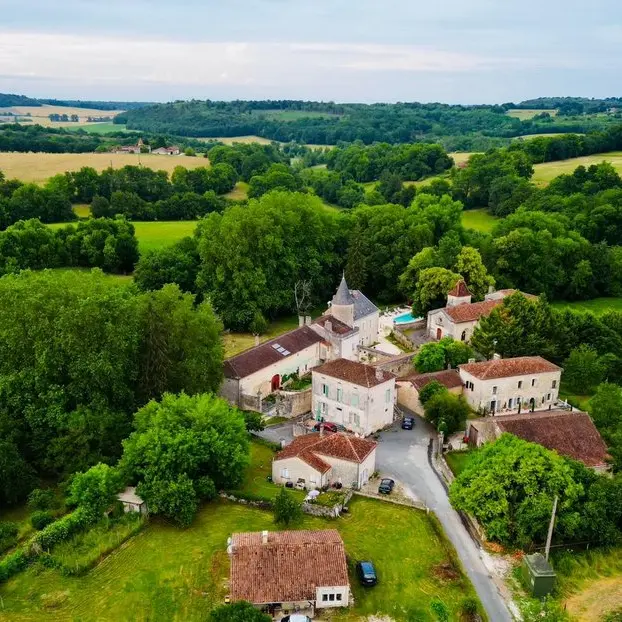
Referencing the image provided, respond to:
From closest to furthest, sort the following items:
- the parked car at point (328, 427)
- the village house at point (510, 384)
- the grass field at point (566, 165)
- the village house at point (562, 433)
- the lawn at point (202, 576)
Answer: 1. the lawn at point (202, 576)
2. the village house at point (562, 433)
3. the parked car at point (328, 427)
4. the village house at point (510, 384)
5. the grass field at point (566, 165)

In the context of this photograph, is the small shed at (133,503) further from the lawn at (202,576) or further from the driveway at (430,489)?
the driveway at (430,489)

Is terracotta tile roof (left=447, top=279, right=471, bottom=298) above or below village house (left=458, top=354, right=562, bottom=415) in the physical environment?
above

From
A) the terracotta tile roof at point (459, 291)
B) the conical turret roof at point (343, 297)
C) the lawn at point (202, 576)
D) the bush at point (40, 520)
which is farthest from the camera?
the terracotta tile roof at point (459, 291)

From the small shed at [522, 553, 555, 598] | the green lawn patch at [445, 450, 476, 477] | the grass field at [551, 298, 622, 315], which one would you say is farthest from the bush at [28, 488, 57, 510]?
the grass field at [551, 298, 622, 315]

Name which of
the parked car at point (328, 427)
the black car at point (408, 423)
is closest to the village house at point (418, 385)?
the black car at point (408, 423)

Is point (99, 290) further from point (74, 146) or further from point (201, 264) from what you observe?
point (74, 146)

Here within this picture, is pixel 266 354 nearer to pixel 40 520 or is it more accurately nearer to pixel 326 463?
pixel 326 463

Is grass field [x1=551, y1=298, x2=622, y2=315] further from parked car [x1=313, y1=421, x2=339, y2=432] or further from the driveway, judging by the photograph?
parked car [x1=313, y1=421, x2=339, y2=432]
